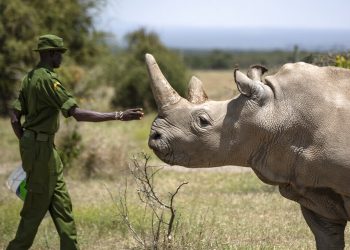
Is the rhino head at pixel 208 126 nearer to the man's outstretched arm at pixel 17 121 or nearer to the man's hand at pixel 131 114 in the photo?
the man's hand at pixel 131 114

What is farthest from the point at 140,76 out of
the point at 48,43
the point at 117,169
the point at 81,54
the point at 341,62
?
the point at 48,43

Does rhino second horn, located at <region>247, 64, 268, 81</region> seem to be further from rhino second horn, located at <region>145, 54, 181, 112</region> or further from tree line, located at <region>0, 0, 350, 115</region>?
tree line, located at <region>0, 0, 350, 115</region>

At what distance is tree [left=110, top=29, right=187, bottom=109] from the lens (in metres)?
27.4

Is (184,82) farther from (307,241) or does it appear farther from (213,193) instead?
(307,241)

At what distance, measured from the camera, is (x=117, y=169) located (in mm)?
14508

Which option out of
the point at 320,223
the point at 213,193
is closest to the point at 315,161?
the point at 320,223

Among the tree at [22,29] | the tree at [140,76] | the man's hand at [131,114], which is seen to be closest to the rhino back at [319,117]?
the man's hand at [131,114]

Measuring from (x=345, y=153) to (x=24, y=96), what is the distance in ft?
9.65

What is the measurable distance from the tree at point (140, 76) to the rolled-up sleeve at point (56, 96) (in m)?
19.8

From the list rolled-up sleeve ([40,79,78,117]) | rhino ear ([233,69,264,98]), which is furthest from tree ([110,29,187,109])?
rhino ear ([233,69,264,98])

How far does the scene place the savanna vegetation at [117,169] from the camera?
29.5 feet

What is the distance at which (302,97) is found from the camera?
5.86 metres

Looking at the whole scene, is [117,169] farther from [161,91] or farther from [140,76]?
[140,76]

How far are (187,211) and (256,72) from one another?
4582 millimetres
